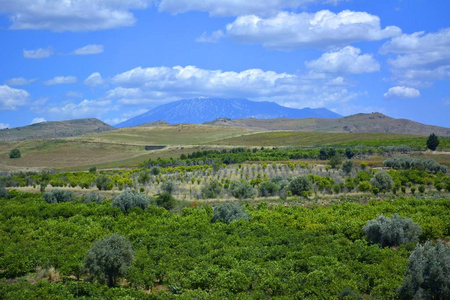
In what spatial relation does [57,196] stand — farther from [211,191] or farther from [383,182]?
[383,182]

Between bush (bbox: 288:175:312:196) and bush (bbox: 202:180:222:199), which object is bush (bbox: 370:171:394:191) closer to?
bush (bbox: 288:175:312:196)

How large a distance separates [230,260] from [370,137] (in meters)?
110

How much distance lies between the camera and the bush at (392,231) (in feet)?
74.5

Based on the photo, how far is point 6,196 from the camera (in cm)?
4169

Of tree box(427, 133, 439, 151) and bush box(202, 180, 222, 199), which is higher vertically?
tree box(427, 133, 439, 151)

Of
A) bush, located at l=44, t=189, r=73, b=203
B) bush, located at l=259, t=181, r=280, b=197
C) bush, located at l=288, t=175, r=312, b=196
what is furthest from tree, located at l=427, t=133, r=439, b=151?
bush, located at l=44, t=189, r=73, b=203

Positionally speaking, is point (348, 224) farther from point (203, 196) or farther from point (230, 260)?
point (203, 196)

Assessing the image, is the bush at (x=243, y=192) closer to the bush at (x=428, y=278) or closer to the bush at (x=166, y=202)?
the bush at (x=166, y=202)

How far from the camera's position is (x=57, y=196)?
39031 mm

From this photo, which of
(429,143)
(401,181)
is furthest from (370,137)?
(401,181)

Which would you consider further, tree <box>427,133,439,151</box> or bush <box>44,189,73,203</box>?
tree <box>427,133,439,151</box>

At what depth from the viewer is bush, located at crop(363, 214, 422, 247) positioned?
2272 cm

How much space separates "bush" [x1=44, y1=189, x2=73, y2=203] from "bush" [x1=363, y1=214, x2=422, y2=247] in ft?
86.5

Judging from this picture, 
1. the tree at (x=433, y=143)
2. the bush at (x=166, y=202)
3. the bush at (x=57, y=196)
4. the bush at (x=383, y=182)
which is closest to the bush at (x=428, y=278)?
the bush at (x=166, y=202)
